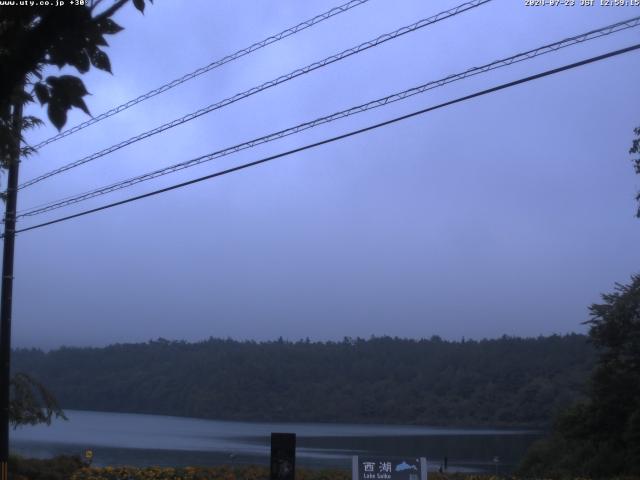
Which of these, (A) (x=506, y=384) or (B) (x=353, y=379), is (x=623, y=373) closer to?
(A) (x=506, y=384)

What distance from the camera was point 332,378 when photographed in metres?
85.8

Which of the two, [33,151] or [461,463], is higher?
[33,151]

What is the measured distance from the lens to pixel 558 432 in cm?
3180

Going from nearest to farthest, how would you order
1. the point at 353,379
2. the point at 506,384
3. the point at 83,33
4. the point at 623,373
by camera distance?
the point at 83,33, the point at 623,373, the point at 506,384, the point at 353,379

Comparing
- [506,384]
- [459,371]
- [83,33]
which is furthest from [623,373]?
[459,371]

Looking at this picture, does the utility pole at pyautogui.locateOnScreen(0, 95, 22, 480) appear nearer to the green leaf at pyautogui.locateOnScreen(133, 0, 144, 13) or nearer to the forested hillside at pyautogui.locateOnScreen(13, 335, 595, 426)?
the green leaf at pyautogui.locateOnScreen(133, 0, 144, 13)

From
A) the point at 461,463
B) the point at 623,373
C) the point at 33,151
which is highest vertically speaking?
the point at 33,151

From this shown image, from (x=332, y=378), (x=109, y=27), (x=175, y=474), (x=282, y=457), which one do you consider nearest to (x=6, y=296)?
(x=175, y=474)

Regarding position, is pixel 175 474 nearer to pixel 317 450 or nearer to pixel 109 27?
pixel 109 27

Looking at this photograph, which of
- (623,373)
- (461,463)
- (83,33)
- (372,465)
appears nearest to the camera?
(83,33)

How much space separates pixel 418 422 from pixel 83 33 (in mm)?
69716

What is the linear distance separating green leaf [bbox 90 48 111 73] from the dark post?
27.1ft

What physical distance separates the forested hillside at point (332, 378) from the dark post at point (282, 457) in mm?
50509

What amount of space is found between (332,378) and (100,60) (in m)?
82.2
